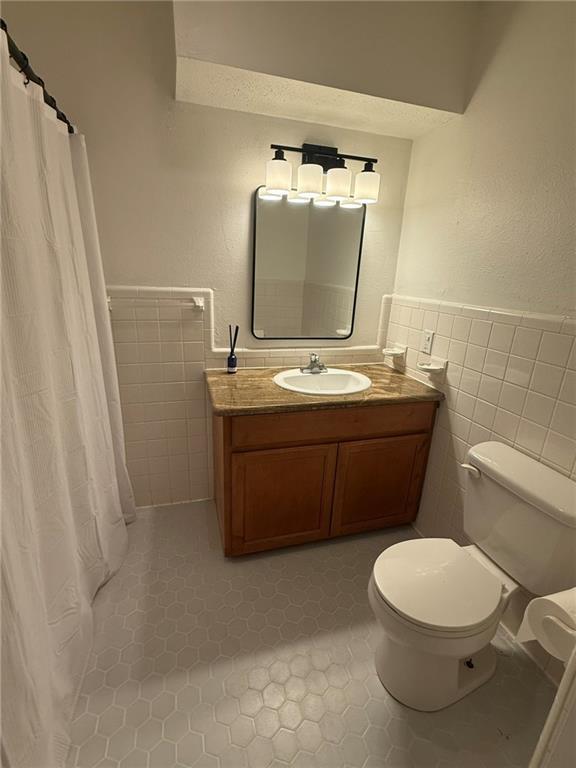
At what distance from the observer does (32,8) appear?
52.8 inches

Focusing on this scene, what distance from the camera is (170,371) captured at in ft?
6.05

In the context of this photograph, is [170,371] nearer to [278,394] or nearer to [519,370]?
[278,394]

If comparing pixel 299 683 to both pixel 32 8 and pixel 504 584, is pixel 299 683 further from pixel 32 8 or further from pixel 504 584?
pixel 32 8

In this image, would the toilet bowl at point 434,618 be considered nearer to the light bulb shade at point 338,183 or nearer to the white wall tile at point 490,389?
the white wall tile at point 490,389

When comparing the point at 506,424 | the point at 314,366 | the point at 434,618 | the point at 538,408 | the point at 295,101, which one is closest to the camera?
the point at 434,618

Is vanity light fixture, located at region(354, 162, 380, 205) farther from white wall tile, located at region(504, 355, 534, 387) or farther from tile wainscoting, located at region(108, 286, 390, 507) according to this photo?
white wall tile, located at region(504, 355, 534, 387)

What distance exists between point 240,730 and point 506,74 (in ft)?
7.95

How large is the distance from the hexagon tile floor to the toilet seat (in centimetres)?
41

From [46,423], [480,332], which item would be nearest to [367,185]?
[480,332]

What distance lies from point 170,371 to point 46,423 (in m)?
0.84

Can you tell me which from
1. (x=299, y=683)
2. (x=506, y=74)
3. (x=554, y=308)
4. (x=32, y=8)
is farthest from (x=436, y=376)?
(x=32, y=8)

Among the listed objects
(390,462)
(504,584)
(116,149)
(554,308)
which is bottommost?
(504,584)

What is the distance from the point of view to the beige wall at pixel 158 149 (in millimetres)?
1410

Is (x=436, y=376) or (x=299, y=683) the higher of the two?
(x=436, y=376)
